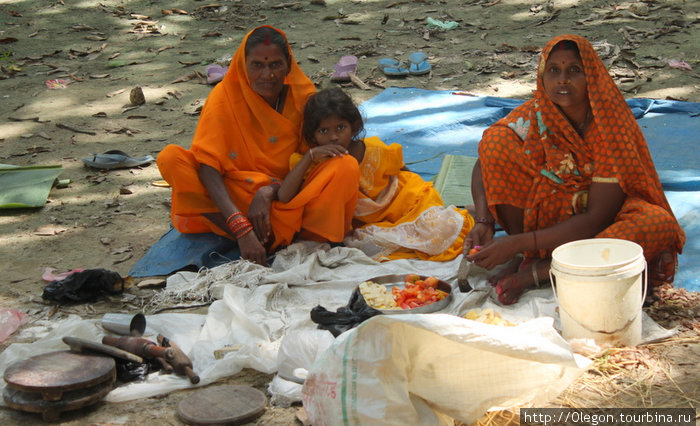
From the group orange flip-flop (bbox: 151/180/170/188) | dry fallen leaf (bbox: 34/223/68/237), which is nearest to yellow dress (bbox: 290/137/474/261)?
orange flip-flop (bbox: 151/180/170/188)

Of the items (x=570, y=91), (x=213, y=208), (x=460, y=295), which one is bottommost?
(x=460, y=295)

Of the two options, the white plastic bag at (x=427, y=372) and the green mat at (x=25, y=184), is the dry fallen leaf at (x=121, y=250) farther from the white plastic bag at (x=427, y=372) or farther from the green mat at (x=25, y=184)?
the white plastic bag at (x=427, y=372)

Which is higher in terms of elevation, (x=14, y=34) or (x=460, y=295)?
(x=14, y=34)

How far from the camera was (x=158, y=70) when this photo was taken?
25.5 ft

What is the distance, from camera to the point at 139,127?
6.36 m

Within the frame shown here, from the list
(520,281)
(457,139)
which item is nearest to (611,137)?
(520,281)

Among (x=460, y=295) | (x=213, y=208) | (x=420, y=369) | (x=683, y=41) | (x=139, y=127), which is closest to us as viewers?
(x=420, y=369)

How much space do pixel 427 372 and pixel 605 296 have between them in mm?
795

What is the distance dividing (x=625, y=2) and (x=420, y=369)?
7127mm

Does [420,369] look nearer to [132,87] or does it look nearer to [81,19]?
[132,87]

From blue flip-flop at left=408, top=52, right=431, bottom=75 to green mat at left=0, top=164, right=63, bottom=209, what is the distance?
11.0 ft

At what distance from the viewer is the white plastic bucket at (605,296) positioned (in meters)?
2.76

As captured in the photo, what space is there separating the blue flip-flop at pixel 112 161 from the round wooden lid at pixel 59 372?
2773 mm

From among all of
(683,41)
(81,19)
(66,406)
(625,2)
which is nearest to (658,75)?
(683,41)
